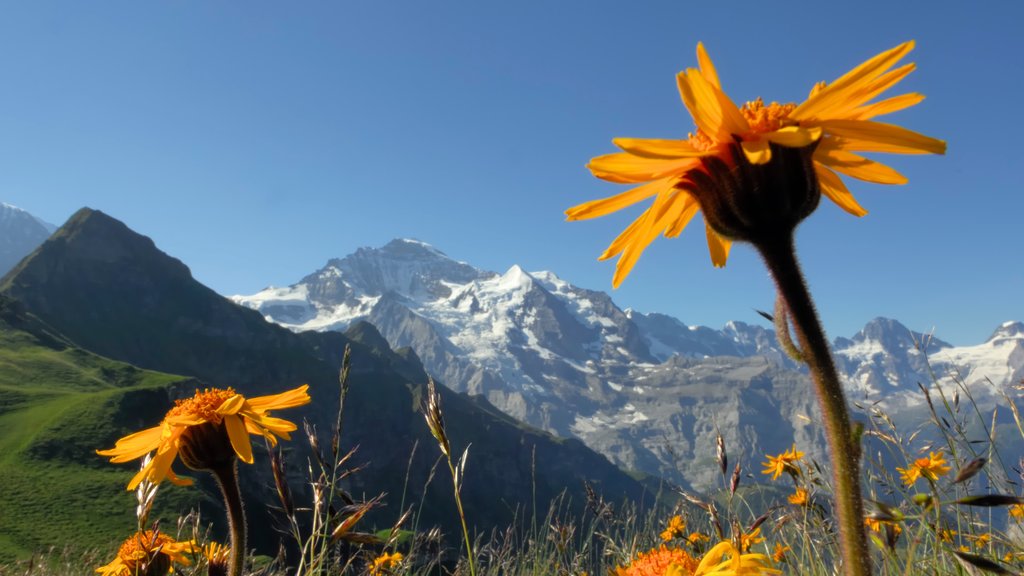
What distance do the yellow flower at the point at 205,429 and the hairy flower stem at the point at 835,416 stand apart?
2080mm

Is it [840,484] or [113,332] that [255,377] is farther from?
[840,484]

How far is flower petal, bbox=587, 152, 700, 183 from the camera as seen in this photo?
1.52 meters

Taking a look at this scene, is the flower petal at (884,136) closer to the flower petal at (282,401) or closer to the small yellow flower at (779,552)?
the flower petal at (282,401)

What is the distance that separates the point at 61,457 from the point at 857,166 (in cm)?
8084

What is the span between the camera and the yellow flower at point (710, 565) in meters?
1.59

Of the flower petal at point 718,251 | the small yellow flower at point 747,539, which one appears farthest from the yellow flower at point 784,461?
the flower petal at point 718,251

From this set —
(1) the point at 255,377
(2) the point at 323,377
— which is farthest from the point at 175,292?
(2) the point at 323,377

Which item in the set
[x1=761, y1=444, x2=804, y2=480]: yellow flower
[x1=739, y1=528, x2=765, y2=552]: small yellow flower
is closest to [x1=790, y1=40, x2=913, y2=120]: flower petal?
[x1=739, y1=528, x2=765, y2=552]: small yellow flower

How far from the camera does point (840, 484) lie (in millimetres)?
1210

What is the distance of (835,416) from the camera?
1229 millimetres

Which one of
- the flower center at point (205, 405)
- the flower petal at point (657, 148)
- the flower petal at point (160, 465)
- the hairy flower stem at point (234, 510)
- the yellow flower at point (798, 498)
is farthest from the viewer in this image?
the yellow flower at point (798, 498)

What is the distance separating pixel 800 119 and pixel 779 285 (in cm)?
41

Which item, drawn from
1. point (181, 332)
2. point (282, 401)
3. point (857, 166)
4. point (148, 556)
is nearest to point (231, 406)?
point (282, 401)

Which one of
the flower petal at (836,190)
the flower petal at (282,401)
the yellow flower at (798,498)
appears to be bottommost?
the flower petal at (282,401)
